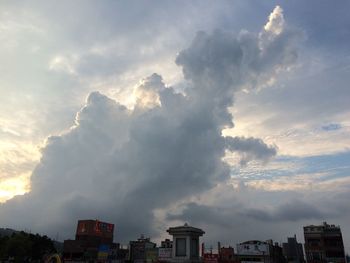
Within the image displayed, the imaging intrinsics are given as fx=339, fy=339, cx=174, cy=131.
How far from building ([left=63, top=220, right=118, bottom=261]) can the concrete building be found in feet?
327

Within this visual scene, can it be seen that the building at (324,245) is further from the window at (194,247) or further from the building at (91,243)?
the window at (194,247)

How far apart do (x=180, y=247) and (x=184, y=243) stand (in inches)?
30.7

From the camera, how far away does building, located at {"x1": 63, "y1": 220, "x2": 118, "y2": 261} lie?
136 m

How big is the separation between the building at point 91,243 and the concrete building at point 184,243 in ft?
327

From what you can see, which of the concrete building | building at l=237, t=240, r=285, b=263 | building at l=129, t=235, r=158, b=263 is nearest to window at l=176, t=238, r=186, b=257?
the concrete building

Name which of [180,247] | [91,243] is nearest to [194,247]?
[180,247]

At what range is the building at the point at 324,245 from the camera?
354ft

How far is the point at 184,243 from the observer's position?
43.6m

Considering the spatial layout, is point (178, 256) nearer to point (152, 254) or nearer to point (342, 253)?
point (342, 253)

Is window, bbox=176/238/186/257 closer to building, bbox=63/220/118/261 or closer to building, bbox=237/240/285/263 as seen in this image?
building, bbox=237/240/285/263

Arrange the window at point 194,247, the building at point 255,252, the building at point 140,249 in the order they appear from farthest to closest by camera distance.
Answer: the building at point 140,249, the building at point 255,252, the window at point 194,247

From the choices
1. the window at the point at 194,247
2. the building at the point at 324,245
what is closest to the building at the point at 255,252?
the building at the point at 324,245

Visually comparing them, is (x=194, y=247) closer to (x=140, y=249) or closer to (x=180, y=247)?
(x=180, y=247)

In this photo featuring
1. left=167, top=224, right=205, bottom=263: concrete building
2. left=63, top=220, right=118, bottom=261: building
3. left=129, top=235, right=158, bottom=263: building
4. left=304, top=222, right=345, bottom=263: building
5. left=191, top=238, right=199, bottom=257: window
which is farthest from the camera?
left=129, top=235, right=158, bottom=263: building
